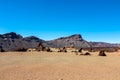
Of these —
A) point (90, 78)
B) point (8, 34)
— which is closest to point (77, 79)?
point (90, 78)

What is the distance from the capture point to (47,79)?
517 inches

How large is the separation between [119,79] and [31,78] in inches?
195

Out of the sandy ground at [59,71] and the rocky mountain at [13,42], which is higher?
the rocky mountain at [13,42]

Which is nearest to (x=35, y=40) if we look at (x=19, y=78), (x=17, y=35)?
(x=17, y=35)

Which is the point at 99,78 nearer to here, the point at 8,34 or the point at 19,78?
the point at 19,78

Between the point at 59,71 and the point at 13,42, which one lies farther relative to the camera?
the point at 13,42

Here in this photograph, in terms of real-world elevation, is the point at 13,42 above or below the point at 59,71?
above

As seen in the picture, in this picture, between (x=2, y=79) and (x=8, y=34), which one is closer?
(x=2, y=79)

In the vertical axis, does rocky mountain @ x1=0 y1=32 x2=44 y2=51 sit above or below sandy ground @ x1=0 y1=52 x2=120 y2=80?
above

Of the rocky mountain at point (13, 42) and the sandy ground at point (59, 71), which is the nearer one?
the sandy ground at point (59, 71)

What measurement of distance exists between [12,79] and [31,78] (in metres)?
1.05

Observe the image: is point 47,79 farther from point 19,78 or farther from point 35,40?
point 35,40

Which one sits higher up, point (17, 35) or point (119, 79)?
point (17, 35)

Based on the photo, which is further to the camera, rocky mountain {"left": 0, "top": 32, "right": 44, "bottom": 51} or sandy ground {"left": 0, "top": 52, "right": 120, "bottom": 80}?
rocky mountain {"left": 0, "top": 32, "right": 44, "bottom": 51}
